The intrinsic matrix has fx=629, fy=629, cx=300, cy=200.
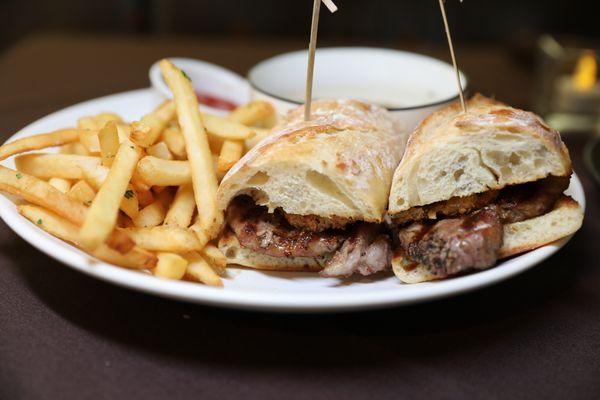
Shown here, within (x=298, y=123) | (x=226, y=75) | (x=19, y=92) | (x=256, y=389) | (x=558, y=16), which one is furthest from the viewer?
(x=558, y=16)

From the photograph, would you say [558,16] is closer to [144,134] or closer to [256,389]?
[144,134]

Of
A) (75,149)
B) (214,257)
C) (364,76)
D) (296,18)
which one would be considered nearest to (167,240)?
(214,257)

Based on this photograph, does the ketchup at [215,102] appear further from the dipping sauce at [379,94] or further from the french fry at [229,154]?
the french fry at [229,154]

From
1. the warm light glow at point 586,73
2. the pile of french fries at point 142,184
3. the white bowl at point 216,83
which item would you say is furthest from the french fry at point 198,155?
the warm light glow at point 586,73

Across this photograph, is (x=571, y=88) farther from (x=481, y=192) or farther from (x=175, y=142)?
(x=175, y=142)

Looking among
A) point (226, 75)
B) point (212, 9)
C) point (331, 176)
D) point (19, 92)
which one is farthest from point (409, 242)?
point (212, 9)
